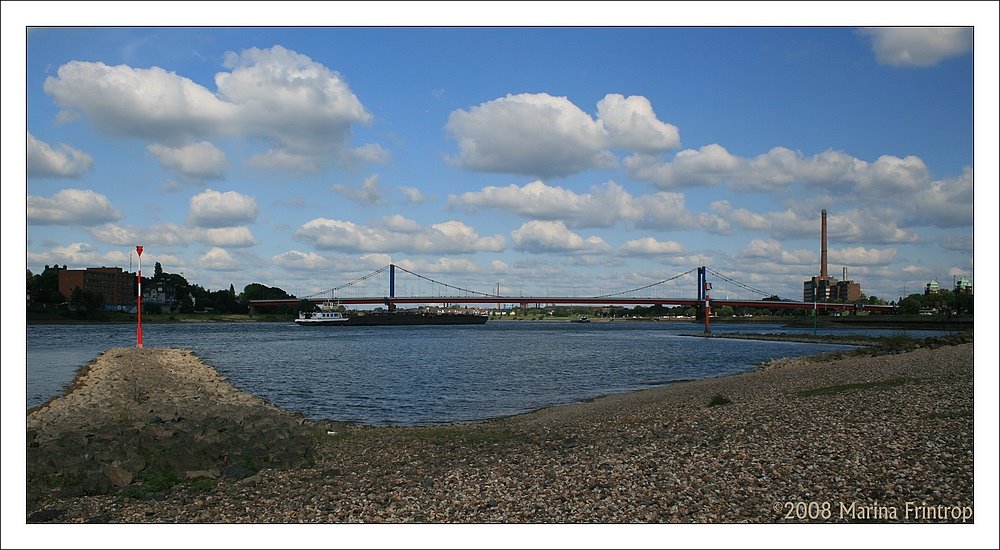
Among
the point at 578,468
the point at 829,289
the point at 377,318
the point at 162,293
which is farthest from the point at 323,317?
the point at 578,468

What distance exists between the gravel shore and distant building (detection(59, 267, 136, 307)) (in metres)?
64.9

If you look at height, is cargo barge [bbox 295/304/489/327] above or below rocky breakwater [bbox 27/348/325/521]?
below

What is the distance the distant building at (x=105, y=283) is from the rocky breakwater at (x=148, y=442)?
57.4 m

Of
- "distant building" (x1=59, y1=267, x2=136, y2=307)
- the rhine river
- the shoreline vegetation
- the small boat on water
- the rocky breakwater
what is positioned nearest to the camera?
the rocky breakwater

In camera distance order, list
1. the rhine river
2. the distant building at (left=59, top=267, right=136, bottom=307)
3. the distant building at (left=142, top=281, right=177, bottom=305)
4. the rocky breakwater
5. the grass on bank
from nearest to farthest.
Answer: the rocky breakwater, the grass on bank, the rhine river, the distant building at (left=59, top=267, right=136, bottom=307), the distant building at (left=142, top=281, right=177, bottom=305)

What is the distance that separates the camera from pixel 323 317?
4951 inches

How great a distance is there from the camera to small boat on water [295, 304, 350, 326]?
124m

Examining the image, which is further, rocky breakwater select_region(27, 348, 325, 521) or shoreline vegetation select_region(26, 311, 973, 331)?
shoreline vegetation select_region(26, 311, 973, 331)

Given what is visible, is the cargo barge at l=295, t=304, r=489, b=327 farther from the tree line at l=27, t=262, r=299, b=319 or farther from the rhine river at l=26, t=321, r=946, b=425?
the rhine river at l=26, t=321, r=946, b=425

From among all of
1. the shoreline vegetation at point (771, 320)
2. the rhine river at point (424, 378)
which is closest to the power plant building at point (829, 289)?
the shoreline vegetation at point (771, 320)

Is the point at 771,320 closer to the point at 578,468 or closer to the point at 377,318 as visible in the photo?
the point at 377,318

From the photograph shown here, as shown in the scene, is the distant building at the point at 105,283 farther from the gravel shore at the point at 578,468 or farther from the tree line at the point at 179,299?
the gravel shore at the point at 578,468

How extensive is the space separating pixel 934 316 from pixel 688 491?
9801cm

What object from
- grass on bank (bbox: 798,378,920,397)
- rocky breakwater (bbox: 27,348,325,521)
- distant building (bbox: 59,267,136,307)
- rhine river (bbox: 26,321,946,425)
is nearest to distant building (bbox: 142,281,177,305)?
distant building (bbox: 59,267,136,307)
